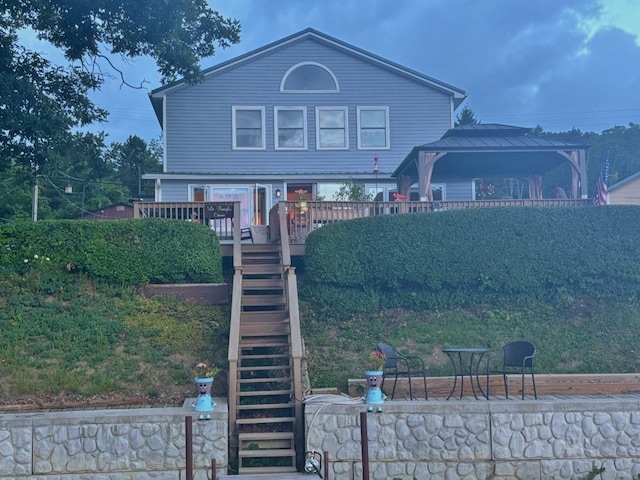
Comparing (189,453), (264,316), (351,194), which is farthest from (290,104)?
(189,453)

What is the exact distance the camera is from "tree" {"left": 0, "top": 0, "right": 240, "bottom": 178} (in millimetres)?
13334

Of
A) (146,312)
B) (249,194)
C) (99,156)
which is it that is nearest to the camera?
(146,312)

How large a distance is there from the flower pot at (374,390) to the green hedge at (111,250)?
16.4 feet

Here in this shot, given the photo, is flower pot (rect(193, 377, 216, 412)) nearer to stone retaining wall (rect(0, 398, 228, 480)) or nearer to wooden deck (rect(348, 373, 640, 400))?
stone retaining wall (rect(0, 398, 228, 480))

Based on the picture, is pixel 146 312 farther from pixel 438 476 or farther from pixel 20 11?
pixel 20 11

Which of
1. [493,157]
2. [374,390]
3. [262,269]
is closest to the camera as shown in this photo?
[374,390]

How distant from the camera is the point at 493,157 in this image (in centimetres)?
1494

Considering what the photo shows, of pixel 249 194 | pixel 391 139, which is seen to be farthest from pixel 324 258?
pixel 391 139

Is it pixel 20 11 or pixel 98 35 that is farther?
pixel 98 35

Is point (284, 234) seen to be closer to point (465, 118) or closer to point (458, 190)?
point (458, 190)

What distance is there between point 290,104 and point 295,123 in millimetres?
604

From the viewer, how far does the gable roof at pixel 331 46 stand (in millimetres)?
18516

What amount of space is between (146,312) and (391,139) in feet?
34.9

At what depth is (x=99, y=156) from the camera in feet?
53.4
